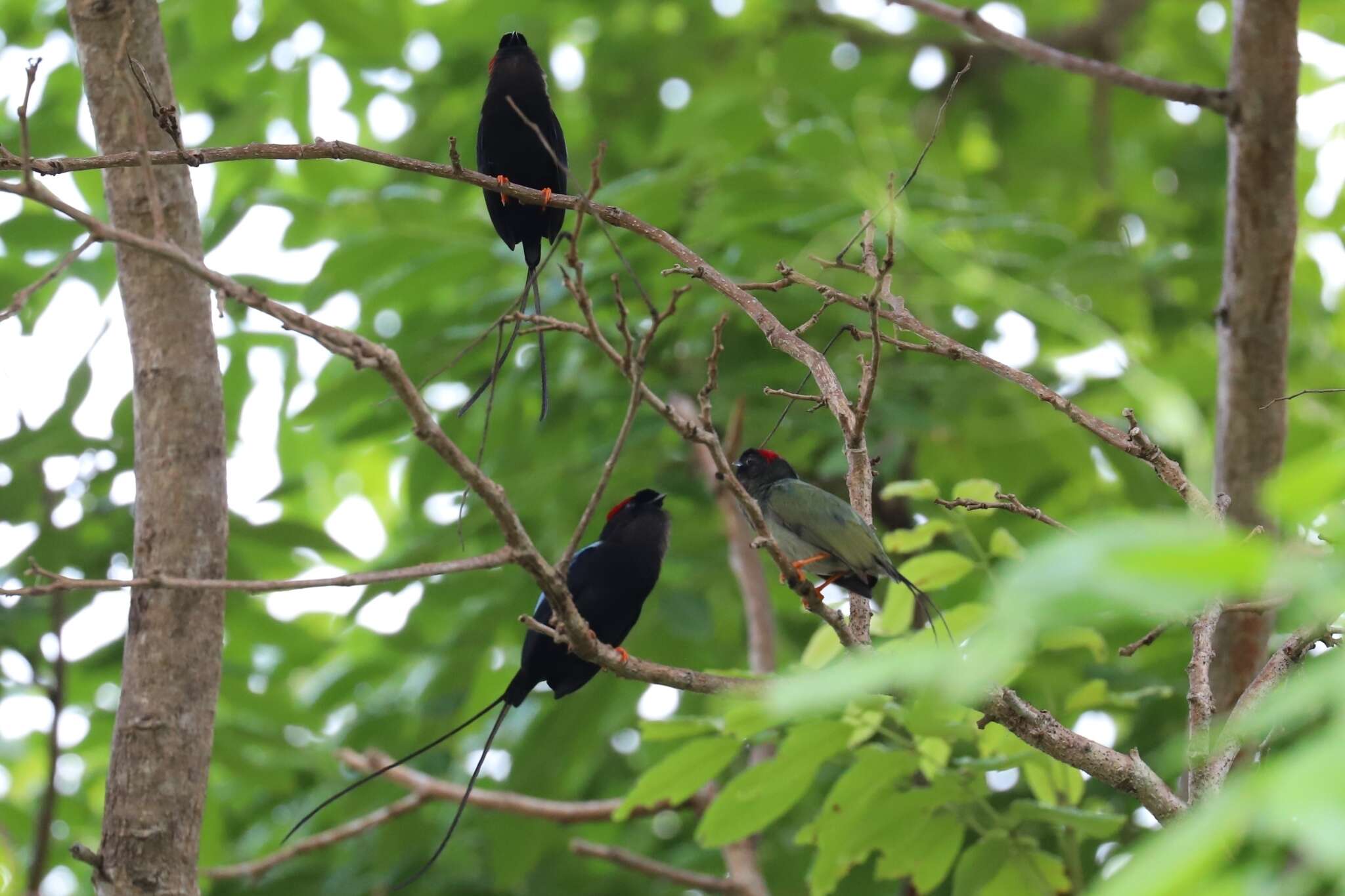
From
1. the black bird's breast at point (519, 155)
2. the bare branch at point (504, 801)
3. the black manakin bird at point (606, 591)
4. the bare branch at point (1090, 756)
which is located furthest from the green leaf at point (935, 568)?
the black bird's breast at point (519, 155)

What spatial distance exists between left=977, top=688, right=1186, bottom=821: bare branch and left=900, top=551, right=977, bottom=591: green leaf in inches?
53.8

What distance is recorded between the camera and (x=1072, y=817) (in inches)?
135

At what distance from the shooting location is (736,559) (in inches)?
208

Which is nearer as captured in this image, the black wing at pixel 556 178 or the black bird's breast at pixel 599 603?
the black bird's breast at pixel 599 603

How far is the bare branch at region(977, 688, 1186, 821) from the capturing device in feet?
8.07

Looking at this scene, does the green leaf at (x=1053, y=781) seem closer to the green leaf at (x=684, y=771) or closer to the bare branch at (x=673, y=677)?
the green leaf at (x=684, y=771)

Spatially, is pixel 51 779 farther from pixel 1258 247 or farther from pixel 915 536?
pixel 1258 247

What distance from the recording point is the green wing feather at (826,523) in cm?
364

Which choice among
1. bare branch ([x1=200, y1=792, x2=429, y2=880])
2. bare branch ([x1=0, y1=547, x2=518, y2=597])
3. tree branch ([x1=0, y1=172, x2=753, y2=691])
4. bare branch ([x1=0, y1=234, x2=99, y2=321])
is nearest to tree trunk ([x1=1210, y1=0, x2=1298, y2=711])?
bare branch ([x1=200, y1=792, x2=429, y2=880])

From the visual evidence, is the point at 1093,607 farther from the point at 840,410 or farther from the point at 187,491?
the point at 187,491

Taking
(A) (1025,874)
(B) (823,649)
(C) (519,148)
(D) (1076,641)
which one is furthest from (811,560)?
(C) (519,148)

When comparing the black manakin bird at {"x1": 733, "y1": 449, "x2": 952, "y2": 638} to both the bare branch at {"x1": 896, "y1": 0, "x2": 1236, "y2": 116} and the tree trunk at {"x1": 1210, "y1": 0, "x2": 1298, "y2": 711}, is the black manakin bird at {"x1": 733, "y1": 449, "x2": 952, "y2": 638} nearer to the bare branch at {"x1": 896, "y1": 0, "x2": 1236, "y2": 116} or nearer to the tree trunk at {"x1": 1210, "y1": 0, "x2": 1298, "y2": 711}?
the tree trunk at {"x1": 1210, "y1": 0, "x2": 1298, "y2": 711}

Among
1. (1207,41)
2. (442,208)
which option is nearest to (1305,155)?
(1207,41)

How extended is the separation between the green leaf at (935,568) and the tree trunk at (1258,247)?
125cm
